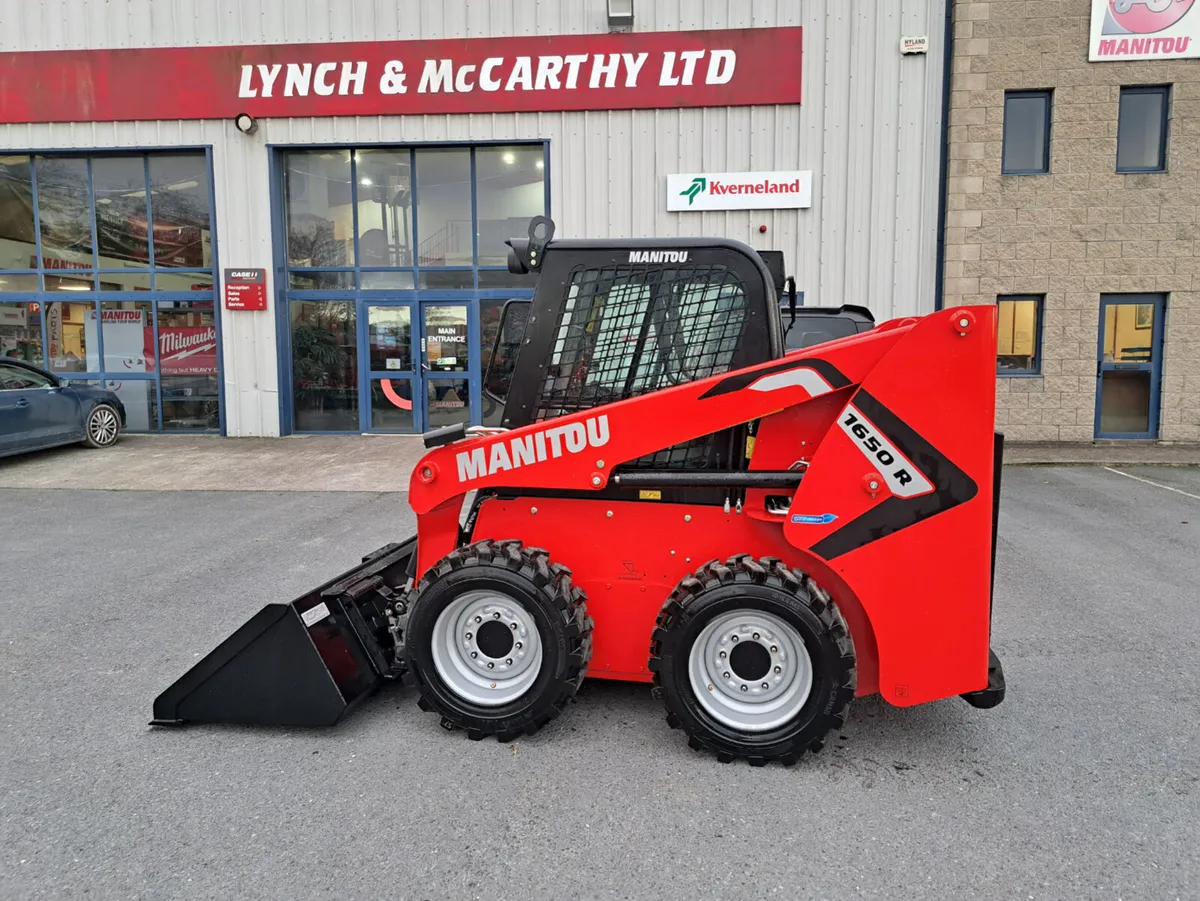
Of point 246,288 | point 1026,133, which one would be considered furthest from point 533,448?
point 1026,133

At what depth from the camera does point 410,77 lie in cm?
1225

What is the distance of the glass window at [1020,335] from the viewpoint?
39.5 ft

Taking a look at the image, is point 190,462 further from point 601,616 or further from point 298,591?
point 601,616

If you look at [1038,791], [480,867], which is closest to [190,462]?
[480,867]

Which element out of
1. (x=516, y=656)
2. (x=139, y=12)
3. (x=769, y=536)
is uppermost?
(x=139, y=12)

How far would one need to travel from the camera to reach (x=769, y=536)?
10.2 ft

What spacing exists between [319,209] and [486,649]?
12.0 metres

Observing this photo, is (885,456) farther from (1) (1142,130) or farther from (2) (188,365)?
(2) (188,365)

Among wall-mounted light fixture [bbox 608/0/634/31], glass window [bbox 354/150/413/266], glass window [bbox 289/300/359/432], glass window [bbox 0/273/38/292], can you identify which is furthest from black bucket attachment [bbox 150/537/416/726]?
glass window [bbox 0/273/38/292]

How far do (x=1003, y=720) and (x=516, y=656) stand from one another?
217 centimetres

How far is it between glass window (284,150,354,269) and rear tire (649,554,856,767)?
39.6 feet

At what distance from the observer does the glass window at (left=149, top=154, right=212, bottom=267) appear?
514 inches

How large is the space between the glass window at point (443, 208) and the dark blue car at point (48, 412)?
555cm

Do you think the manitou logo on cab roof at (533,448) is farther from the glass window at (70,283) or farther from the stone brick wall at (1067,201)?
the glass window at (70,283)
